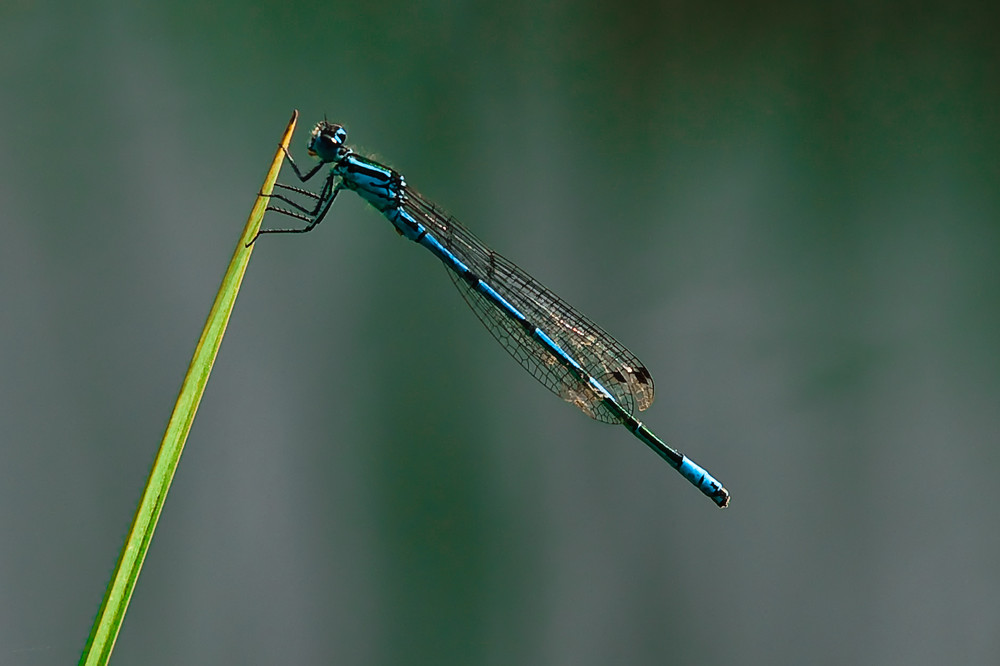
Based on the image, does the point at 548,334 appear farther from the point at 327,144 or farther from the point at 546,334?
the point at 327,144

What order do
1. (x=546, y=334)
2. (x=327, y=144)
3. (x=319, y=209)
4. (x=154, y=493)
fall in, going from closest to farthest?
(x=154, y=493), (x=319, y=209), (x=327, y=144), (x=546, y=334)

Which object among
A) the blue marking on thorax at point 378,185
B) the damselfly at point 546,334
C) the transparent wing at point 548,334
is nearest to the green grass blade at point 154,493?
the blue marking on thorax at point 378,185

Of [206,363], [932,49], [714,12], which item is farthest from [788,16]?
[206,363]

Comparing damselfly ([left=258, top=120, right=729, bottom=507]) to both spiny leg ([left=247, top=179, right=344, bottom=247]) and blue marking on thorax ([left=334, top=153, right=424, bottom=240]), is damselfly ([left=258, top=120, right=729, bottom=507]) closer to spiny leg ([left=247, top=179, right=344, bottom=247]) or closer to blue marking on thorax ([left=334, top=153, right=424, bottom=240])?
blue marking on thorax ([left=334, top=153, right=424, bottom=240])

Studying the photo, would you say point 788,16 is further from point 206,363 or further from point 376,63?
point 206,363

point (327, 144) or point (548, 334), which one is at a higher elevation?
point (327, 144)

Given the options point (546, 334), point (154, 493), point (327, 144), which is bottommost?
point (154, 493)

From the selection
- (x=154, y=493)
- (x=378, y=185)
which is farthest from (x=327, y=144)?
(x=154, y=493)

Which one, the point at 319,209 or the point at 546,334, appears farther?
the point at 546,334
